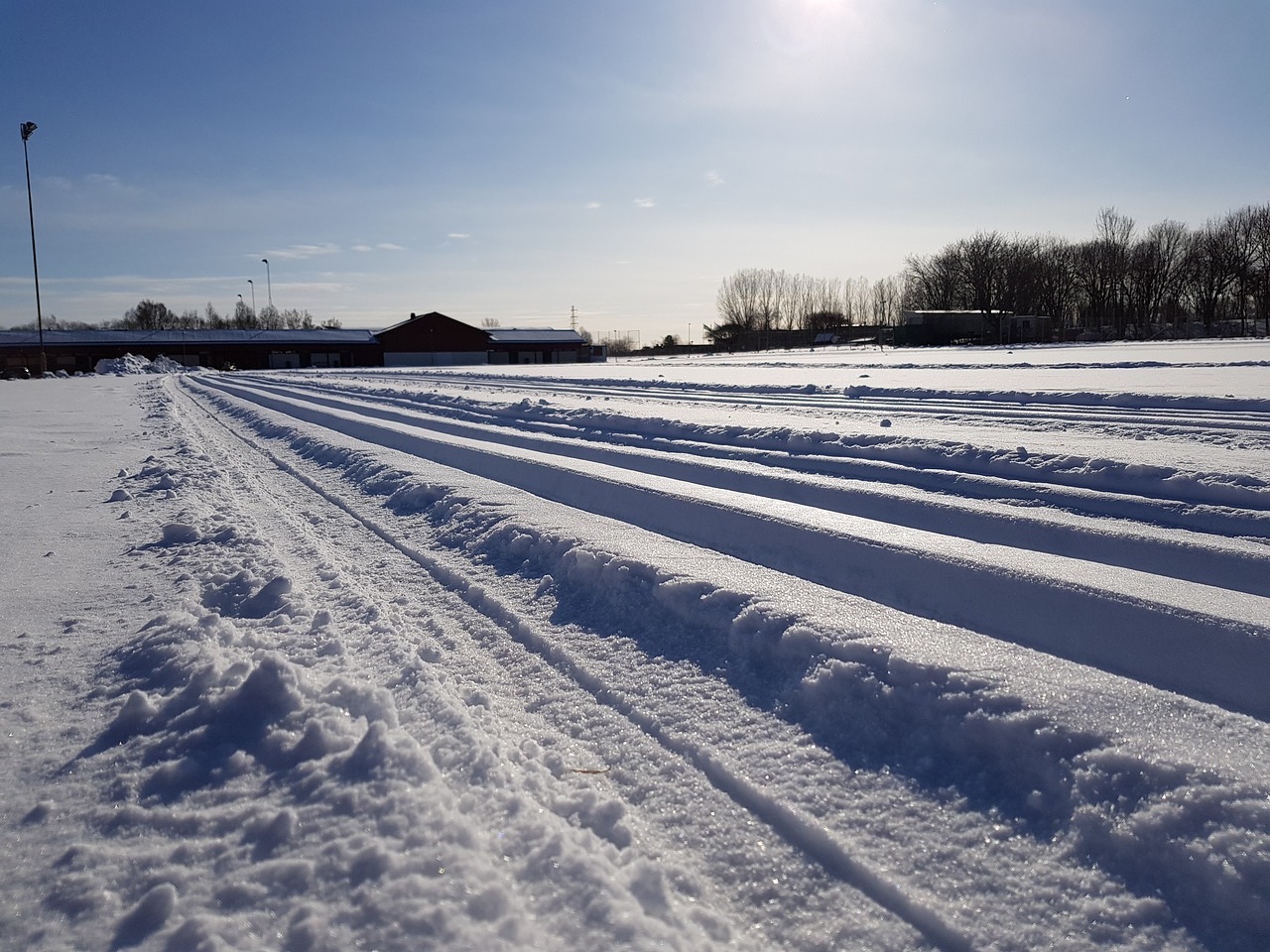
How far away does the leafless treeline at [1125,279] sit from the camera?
6328 cm

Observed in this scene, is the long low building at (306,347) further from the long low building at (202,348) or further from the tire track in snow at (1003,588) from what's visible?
the tire track in snow at (1003,588)

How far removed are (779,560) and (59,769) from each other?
334 centimetres

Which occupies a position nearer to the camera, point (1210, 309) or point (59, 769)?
point (59, 769)

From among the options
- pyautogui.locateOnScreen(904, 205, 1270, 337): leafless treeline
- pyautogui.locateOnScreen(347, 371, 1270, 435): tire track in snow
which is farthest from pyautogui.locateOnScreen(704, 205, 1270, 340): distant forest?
pyautogui.locateOnScreen(347, 371, 1270, 435): tire track in snow

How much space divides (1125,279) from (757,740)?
277 ft

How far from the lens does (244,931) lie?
6.15 feet

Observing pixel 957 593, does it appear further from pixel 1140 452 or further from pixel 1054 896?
pixel 1140 452

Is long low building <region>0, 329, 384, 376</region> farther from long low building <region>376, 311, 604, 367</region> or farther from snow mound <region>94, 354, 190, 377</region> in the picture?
snow mound <region>94, 354, 190, 377</region>

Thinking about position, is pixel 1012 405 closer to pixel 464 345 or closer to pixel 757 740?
pixel 757 740

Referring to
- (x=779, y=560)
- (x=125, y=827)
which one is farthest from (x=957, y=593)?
(x=125, y=827)

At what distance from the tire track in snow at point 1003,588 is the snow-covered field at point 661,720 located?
0.02m

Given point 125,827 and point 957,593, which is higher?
point 957,593

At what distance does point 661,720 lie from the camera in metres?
2.85

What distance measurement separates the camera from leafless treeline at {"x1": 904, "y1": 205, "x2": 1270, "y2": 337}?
63281 mm
